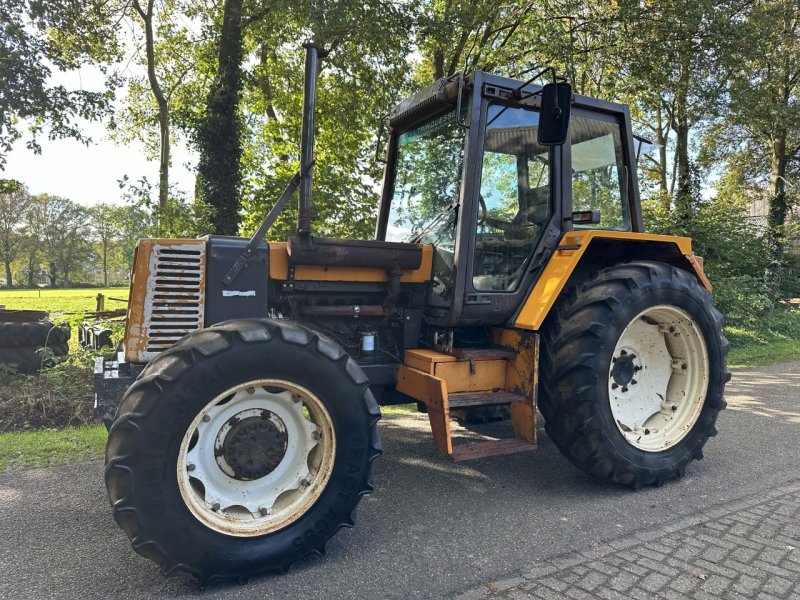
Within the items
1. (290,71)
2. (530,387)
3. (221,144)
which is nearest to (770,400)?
(530,387)

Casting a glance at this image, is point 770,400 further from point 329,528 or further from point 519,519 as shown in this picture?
point 329,528

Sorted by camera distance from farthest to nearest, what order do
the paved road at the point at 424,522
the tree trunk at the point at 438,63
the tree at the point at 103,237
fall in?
1. the tree at the point at 103,237
2. the tree trunk at the point at 438,63
3. the paved road at the point at 424,522

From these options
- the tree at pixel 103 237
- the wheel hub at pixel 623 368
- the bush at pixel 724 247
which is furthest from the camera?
the tree at pixel 103 237

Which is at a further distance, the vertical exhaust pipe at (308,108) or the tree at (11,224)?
the tree at (11,224)

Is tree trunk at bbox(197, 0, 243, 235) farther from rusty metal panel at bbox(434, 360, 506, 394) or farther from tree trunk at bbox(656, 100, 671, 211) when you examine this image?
tree trunk at bbox(656, 100, 671, 211)

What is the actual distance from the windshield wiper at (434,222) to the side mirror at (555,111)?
0.76m

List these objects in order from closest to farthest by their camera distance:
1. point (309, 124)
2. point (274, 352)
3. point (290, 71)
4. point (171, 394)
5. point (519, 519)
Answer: point (171, 394) < point (274, 352) < point (309, 124) < point (519, 519) < point (290, 71)

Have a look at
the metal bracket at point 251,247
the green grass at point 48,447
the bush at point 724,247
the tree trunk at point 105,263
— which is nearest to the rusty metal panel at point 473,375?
the metal bracket at point 251,247

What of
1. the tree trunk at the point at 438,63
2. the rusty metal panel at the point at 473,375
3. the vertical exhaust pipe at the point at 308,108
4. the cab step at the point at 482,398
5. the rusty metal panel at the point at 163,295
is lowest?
the cab step at the point at 482,398

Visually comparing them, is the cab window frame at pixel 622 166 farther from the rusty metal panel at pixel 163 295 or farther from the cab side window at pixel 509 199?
the rusty metal panel at pixel 163 295

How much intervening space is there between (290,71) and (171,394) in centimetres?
1008

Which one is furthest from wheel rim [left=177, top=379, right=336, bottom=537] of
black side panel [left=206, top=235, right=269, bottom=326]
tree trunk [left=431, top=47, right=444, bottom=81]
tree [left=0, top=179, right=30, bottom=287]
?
tree [left=0, top=179, right=30, bottom=287]

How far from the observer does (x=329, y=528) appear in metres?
2.68

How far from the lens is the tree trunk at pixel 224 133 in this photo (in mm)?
9531
